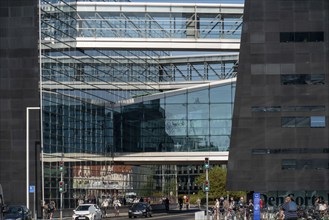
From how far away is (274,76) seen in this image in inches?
2606

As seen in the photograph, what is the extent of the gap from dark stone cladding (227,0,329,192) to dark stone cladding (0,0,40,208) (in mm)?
18060

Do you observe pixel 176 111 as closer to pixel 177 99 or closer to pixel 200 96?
pixel 177 99

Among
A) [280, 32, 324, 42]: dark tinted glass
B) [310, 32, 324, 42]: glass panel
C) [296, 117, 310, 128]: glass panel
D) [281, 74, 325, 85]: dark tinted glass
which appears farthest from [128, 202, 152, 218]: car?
[310, 32, 324, 42]: glass panel

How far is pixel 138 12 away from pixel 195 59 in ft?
69.4

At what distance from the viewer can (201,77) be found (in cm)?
9856

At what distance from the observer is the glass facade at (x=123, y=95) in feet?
242

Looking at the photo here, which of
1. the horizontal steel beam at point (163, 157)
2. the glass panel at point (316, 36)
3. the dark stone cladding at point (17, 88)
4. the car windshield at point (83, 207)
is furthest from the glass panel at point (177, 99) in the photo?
the car windshield at point (83, 207)

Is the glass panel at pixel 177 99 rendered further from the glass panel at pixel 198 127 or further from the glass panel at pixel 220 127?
the glass panel at pixel 220 127

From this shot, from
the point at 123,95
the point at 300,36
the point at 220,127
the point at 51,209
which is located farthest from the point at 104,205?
the point at 300,36

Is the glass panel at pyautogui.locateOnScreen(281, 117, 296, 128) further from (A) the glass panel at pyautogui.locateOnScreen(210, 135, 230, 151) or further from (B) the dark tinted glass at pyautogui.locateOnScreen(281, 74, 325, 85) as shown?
(A) the glass panel at pyautogui.locateOnScreen(210, 135, 230, 151)

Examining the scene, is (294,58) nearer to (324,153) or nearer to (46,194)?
(324,153)

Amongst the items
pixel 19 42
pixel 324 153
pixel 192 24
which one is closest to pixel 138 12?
pixel 192 24

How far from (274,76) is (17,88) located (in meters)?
22.8

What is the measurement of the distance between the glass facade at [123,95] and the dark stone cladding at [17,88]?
1060 millimetres
